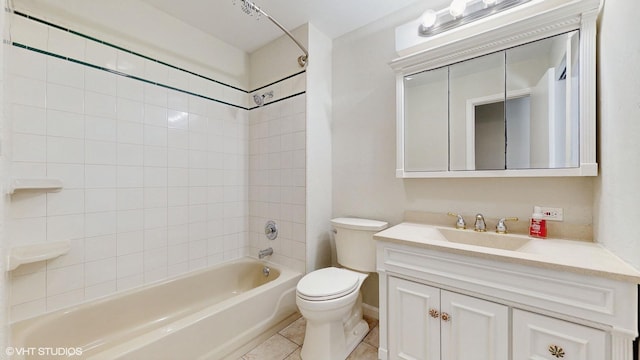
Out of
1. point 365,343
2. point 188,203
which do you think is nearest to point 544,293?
point 365,343

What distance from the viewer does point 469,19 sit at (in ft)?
4.94

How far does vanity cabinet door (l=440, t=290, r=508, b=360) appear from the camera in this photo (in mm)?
1096

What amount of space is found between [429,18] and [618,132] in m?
1.16

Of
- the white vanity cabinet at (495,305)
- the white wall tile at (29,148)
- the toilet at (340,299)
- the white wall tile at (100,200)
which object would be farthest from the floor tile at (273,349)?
the white wall tile at (29,148)

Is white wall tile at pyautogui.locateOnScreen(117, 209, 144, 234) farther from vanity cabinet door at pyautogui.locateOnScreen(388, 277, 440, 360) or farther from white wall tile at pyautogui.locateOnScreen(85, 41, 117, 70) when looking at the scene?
vanity cabinet door at pyautogui.locateOnScreen(388, 277, 440, 360)

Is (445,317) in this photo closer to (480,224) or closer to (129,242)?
(480,224)

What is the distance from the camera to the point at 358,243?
181cm

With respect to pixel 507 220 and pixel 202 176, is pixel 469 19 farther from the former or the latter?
pixel 202 176

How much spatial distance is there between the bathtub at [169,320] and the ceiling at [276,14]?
81.6 inches

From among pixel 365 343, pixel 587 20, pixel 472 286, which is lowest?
pixel 365 343

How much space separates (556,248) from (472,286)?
434mm

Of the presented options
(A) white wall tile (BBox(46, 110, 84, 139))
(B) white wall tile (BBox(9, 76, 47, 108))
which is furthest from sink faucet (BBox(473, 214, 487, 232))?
(B) white wall tile (BBox(9, 76, 47, 108))

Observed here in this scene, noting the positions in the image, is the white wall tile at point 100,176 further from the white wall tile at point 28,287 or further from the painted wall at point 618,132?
the painted wall at point 618,132

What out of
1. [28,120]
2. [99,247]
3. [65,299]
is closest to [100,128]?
[28,120]
